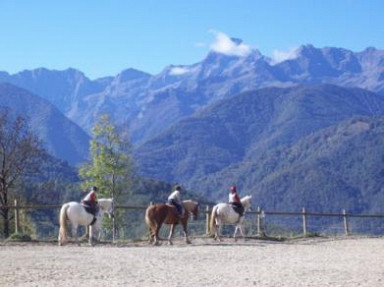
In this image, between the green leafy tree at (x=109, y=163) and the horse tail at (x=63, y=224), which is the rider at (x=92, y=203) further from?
the green leafy tree at (x=109, y=163)

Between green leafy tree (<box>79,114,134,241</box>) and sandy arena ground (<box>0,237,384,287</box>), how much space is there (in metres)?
20.3

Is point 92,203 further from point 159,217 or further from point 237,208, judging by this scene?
point 237,208

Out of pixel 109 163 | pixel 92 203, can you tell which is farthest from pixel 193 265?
pixel 109 163

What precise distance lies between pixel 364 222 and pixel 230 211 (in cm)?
13905

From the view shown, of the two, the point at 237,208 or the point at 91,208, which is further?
the point at 237,208

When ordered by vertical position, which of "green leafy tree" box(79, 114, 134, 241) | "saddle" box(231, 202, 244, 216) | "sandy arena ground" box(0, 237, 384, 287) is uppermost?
"green leafy tree" box(79, 114, 134, 241)

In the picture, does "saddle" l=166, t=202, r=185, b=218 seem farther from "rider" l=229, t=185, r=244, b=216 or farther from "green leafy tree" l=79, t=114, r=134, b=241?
"green leafy tree" l=79, t=114, r=134, b=241

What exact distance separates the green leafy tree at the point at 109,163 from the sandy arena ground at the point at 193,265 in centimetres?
2030

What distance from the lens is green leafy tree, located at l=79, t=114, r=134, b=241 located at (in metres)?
49.1

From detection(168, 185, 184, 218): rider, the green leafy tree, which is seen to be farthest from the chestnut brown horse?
the green leafy tree

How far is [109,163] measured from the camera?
4906 cm

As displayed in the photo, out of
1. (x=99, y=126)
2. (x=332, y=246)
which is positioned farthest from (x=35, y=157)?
(x=332, y=246)

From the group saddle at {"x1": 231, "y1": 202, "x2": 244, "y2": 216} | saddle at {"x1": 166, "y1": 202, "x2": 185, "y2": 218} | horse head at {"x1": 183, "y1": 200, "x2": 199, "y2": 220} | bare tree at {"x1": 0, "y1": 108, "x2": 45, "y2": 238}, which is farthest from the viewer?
bare tree at {"x1": 0, "y1": 108, "x2": 45, "y2": 238}

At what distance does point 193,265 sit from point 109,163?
28.8 meters
